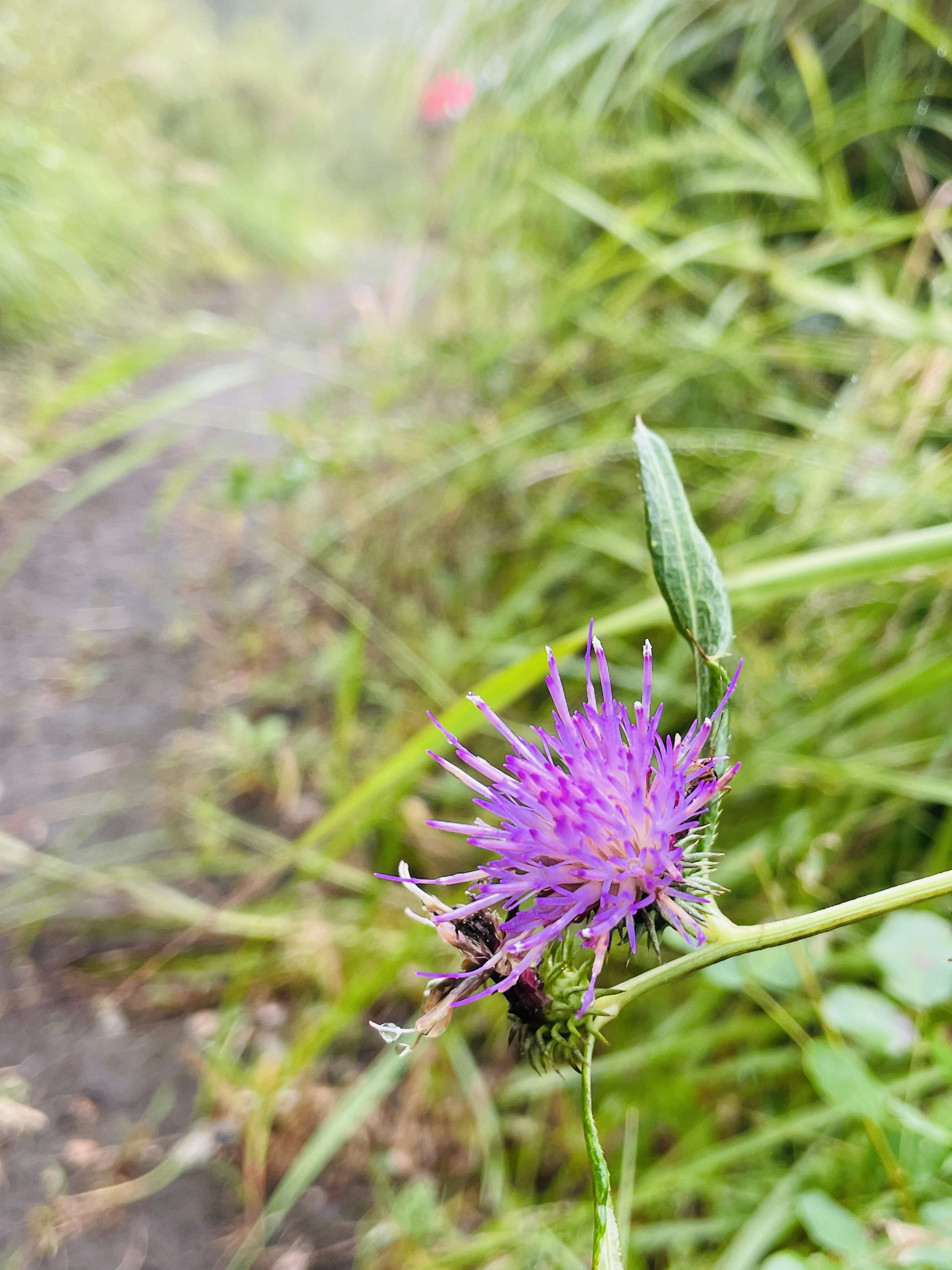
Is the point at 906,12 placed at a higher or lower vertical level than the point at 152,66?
lower

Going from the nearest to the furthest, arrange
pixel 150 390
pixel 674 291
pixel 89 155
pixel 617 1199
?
pixel 617 1199 → pixel 674 291 → pixel 150 390 → pixel 89 155

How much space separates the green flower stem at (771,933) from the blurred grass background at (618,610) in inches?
9.5

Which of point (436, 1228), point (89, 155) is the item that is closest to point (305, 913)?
point (436, 1228)

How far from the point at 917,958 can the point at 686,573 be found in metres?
0.36

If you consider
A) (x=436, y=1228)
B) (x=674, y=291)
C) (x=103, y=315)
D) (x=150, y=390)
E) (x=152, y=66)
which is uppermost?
(x=152, y=66)

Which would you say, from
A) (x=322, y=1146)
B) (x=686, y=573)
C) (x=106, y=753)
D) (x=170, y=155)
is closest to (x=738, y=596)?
(x=686, y=573)

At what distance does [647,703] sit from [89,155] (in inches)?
133

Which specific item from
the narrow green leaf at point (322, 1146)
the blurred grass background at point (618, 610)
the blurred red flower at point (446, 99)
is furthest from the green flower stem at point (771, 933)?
the blurred red flower at point (446, 99)

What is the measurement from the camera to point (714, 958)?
257 millimetres

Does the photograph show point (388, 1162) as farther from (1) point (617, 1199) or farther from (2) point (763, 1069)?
(2) point (763, 1069)

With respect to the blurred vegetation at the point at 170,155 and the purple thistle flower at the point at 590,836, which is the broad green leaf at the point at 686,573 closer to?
the purple thistle flower at the point at 590,836

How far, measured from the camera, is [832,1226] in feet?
1.51

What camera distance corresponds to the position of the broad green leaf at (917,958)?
49 centimetres

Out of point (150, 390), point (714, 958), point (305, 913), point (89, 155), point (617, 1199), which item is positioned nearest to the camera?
point (714, 958)
